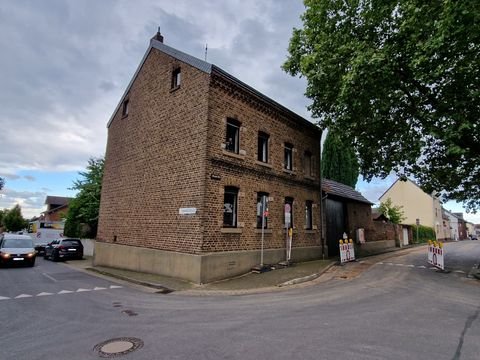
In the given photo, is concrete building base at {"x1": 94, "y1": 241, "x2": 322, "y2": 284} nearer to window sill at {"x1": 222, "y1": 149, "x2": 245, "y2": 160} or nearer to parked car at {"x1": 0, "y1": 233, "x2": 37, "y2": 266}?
window sill at {"x1": 222, "y1": 149, "x2": 245, "y2": 160}

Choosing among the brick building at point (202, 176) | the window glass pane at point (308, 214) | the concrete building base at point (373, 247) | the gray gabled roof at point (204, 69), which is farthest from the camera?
the concrete building base at point (373, 247)

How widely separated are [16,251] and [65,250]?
518 cm

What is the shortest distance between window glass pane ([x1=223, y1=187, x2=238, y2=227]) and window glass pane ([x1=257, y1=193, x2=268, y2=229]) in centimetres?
118

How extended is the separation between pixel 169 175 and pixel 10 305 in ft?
23.4

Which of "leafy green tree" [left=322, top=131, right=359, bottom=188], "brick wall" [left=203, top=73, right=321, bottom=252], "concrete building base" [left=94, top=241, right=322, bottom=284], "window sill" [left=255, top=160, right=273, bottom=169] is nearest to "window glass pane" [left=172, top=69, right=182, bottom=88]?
"brick wall" [left=203, top=73, right=321, bottom=252]

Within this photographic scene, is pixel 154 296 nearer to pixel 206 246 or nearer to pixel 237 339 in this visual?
pixel 206 246

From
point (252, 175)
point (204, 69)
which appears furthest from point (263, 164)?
point (204, 69)

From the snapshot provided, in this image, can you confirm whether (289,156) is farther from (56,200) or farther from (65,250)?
(56,200)

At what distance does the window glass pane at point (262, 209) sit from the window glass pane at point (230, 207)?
3.87ft

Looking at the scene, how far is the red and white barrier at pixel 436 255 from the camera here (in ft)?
45.4

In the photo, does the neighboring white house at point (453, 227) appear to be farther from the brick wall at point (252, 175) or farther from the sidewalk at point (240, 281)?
the sidewalk at point (240, 281)

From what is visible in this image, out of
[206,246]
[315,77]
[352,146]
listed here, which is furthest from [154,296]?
[352,146]

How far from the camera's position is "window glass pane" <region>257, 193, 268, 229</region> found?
13303 millimetres

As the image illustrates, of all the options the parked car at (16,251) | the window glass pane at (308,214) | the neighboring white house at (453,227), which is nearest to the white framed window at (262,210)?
the window glass pane at (308,214)
